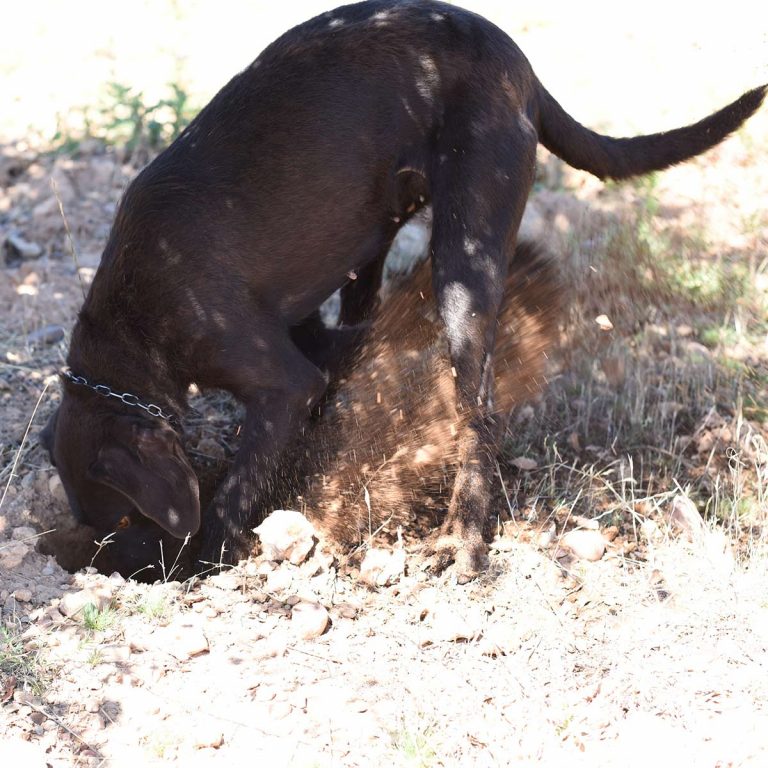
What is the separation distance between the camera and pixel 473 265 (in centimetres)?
343

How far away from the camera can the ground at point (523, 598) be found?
250 centimetres

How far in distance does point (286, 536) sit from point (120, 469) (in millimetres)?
594

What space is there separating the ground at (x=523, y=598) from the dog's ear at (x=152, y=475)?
248 mm

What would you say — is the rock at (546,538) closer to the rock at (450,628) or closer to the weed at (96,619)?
the rock at (450,628)

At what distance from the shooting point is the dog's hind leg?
3.38 metres

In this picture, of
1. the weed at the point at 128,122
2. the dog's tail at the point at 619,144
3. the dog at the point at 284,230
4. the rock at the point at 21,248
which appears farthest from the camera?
the weed at the point at 128,122

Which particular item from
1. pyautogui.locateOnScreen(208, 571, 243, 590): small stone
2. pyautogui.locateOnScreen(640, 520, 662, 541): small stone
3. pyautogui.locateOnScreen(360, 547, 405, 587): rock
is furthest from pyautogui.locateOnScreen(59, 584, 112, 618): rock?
pyautogui.locateOnScreen(640, 520, 662, 541): small stone

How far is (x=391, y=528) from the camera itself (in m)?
3.66

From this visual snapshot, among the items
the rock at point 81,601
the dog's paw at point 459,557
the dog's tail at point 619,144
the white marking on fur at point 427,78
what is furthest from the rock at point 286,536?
the dog's tail at point 619,144

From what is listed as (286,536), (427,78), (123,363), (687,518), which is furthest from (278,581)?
(427,78)

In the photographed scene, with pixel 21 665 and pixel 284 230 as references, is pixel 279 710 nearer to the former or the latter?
pixel 21 665

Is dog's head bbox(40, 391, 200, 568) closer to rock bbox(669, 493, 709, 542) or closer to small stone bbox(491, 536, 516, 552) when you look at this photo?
small stone bbox(491, 536, 516, 552)

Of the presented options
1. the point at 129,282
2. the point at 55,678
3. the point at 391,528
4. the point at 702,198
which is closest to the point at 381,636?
the point at 391,528

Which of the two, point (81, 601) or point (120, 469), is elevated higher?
point (120, 469)
